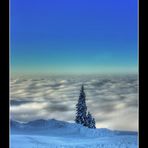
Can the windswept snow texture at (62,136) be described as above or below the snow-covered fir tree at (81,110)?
below

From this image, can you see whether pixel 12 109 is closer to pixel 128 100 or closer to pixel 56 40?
pixel 56 40

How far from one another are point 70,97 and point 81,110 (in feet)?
0.20

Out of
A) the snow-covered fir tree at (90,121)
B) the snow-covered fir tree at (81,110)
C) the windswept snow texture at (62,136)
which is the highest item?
the snow-covered fir tree at (81,110)

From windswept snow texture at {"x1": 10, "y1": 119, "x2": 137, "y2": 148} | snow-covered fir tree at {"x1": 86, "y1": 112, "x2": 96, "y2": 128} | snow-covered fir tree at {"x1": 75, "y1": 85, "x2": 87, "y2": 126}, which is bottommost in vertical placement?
→ windswept snow texture at {"x1": 10, "y1": 119, "x2": 137, "y2": 148}

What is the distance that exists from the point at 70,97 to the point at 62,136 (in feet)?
0.48

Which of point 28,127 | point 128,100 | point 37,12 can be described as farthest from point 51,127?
point 37,12

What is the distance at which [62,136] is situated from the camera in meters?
1.37

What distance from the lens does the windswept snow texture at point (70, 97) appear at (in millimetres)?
1361

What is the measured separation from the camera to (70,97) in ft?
4.52

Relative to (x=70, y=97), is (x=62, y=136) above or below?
below

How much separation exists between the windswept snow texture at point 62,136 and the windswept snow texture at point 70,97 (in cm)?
2

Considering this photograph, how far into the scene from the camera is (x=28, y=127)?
138cm

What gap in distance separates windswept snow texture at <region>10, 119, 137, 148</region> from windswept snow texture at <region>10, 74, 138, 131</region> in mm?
24

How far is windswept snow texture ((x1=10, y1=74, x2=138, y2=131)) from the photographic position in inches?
53.6
